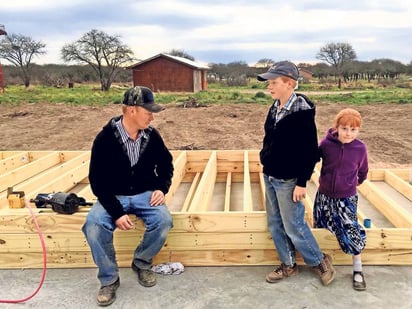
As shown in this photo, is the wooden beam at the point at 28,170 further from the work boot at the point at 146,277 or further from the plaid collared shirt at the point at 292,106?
the plaid collared shirt at the point at 292,106

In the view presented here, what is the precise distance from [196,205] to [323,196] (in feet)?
4.05

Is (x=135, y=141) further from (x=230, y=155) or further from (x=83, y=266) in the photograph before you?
(x=230, y=155)

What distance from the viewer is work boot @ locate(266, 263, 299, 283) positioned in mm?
3029

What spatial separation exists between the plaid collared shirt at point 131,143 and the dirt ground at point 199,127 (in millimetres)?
5903

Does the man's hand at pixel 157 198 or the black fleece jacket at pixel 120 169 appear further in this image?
the man's hand at pixel 157 198

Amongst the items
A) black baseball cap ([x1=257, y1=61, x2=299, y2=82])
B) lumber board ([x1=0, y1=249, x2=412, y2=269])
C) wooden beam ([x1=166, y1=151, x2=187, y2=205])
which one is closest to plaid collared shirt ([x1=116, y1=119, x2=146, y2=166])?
lumber board ([x1=0, y1=249, x2=412, y2=269])

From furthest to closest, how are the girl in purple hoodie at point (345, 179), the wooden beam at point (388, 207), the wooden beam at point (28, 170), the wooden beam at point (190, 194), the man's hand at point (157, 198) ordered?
the wooden beam at point (28, 170)
the wooden beam at point (190, 194)
the wooden beam at point (388, 207)
the man's hand at point (157, 198)
the girl in purple hoodie at point (345, 179)

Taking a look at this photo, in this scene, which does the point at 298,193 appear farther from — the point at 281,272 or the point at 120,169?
the point at 120,169

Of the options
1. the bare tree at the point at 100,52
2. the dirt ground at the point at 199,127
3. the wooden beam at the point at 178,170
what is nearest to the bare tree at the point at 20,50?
the bare tree at the point at 100,52

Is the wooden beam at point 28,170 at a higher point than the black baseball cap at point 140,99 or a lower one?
lower

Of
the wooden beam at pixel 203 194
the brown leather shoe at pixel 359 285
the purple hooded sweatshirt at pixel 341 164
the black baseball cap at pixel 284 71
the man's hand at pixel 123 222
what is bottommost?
the brown leather shoe at pixel 359 285

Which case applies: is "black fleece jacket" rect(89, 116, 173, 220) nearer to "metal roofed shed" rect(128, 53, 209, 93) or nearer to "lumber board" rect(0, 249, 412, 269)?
"lumber board" rect(0, 249, 412, 269)

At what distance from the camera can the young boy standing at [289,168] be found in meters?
2.72

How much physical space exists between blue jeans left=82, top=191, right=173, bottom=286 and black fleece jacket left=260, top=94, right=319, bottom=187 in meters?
0.95
